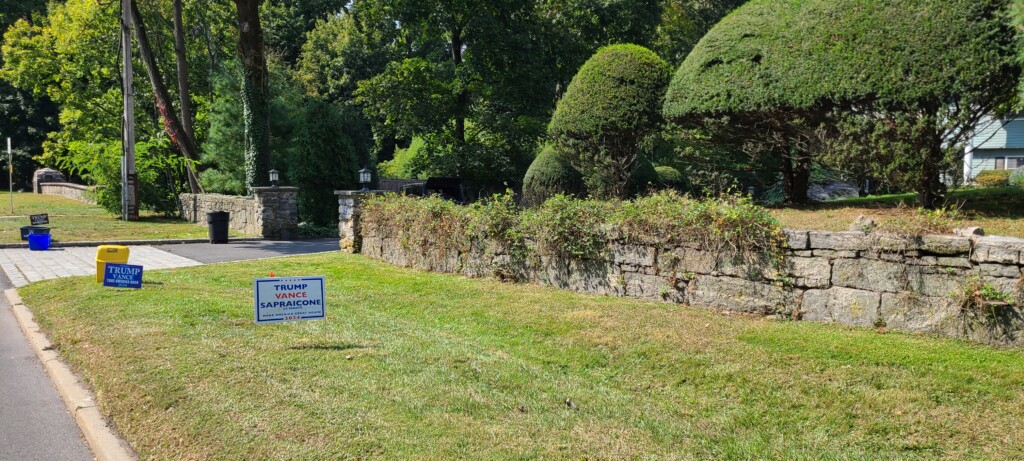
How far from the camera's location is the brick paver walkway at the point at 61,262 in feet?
40.2

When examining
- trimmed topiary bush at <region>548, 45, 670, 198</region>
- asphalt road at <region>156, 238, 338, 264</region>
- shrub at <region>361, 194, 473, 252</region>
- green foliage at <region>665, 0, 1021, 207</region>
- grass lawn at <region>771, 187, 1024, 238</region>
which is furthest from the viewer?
asphalt road at <region>156, 238, 338, 264</region>

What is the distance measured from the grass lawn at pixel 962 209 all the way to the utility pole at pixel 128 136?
20.7 meters

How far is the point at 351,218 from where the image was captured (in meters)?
13.6

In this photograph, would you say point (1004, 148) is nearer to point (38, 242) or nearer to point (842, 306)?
point (842, 306)

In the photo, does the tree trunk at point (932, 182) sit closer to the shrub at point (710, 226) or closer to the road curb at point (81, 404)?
the shrub at point (710, 226)

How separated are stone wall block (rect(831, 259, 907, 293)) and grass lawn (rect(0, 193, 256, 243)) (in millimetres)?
17203

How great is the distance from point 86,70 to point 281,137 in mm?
13906

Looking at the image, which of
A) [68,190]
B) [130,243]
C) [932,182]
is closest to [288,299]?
[932,182]

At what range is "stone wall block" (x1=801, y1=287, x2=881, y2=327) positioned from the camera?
6.48 metres

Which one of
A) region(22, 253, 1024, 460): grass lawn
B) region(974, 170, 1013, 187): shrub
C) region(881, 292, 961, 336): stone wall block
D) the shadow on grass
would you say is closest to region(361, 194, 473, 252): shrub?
region(22, 253, 1024, 460): grass lawn

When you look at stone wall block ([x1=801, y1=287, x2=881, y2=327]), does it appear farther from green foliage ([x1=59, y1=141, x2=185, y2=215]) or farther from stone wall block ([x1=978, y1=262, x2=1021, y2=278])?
green foliage ([x1=59, y1=141, x2=185, y2=215])

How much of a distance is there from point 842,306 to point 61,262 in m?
14.0

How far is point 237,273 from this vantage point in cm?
1173

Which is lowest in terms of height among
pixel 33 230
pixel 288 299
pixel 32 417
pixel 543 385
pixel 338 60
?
pixel 32 417
